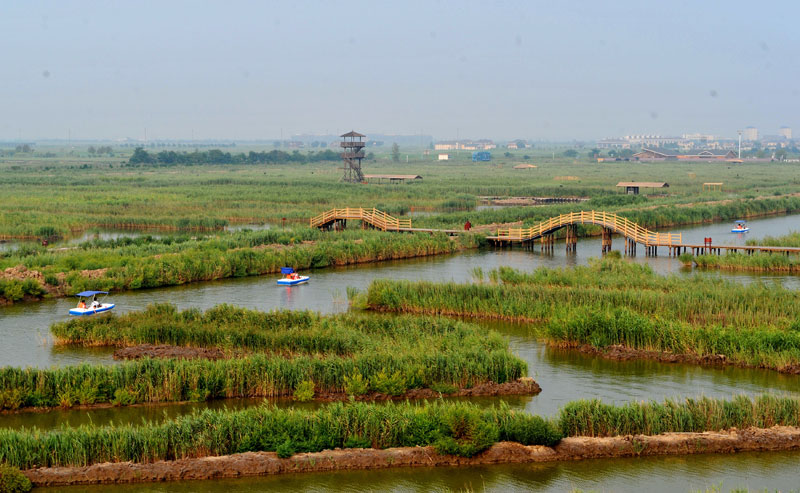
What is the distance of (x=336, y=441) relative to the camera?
19.1 m

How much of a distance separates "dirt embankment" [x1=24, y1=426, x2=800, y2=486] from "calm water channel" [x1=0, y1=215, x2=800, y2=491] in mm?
217

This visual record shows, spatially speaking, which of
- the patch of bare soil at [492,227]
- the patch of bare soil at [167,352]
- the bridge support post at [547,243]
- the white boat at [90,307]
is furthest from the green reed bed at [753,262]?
the white boat at [90,307]

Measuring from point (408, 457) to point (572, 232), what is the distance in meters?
36.0

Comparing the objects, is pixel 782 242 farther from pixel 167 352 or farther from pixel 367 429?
pixel 367 429

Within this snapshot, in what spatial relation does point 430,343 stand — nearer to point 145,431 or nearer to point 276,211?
point 145,431

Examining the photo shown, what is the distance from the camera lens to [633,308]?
30.7m

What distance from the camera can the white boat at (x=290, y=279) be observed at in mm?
39781

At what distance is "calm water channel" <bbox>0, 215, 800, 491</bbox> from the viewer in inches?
721

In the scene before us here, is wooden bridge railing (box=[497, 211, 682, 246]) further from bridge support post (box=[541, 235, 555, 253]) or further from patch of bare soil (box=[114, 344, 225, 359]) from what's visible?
patch of bare soil (box=[114, 344, 225, 359])

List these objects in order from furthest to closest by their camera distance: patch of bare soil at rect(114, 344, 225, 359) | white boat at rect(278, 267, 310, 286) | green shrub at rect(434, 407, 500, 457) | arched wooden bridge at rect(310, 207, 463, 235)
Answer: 1. arched wooden bridge at rect(310, 207, 463, 235)
2. white boat at rect(278, 267, 310, 286)
3. patch of bare soil at rect(114, 344, 225, 359)
4. green shrub at rect(434, 407, 500, 457)

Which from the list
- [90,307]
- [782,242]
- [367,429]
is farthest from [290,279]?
[782,242]

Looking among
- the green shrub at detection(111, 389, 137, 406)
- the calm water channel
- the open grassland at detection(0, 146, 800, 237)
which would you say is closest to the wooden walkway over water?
the open grassland at detection(0, 146, 800, 237)

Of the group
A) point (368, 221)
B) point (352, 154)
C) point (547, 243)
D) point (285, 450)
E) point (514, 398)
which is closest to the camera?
point (285, 450)

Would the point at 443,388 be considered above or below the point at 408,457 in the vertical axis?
above
